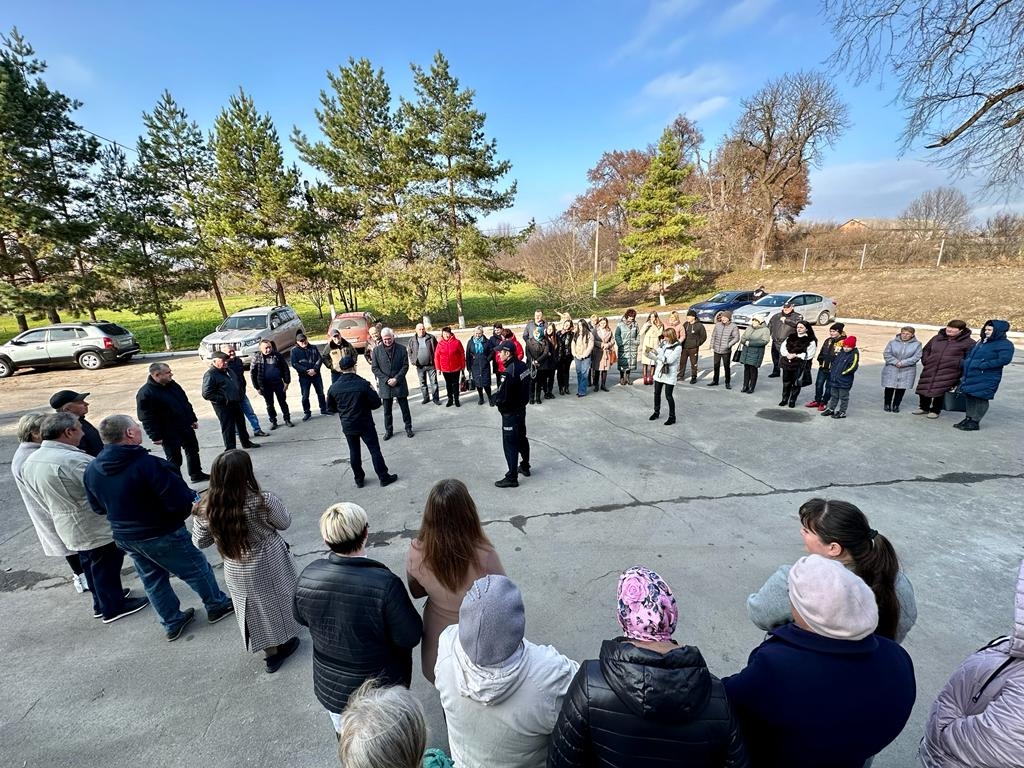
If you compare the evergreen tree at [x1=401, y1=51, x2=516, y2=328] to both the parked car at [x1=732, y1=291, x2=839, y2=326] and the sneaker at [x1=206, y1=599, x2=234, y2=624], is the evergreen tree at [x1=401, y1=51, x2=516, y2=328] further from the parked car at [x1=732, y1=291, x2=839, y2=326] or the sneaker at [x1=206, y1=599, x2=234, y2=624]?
the sneaker at [x1=206, y1=599, x2=234, y2=624]

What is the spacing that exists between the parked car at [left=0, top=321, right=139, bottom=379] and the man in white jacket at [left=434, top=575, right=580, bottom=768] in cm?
1973

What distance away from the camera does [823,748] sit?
1.58 m

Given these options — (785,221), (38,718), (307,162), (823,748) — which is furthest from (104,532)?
(785,221)

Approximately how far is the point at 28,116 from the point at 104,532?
2160 cm

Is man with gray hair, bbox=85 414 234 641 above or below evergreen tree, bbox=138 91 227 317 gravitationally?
below

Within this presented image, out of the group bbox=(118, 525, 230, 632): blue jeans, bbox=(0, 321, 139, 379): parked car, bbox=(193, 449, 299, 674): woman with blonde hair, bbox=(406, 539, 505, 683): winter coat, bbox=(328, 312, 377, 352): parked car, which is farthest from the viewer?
bbox=(328, 312, 377, 352): parked car

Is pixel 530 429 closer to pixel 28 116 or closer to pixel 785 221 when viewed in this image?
pixel 28 116

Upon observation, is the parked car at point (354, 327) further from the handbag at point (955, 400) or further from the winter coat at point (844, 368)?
the handbag at point (955, 400)

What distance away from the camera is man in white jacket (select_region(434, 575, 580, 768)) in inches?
63.2

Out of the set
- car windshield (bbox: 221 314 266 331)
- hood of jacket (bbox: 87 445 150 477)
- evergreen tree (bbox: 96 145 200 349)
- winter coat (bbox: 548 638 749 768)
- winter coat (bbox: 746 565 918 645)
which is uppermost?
evergreen tree (bbox: 96 145 200 349)

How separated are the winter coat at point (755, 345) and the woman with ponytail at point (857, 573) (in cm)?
772

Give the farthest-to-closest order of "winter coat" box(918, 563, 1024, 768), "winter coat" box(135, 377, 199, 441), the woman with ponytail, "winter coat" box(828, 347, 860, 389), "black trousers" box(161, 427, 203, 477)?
"winter coat" box(828, 347, 860, 389) < "black trousers" box(161, 427, 203, 477) < "winter coat" box(135, 377, 199, 441) < the woman with ponytail < "winter coat" box(918, 563, 1024, 768)

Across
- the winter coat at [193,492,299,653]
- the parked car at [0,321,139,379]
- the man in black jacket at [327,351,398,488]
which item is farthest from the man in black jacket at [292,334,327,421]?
the parked car at [0,321,139,379]

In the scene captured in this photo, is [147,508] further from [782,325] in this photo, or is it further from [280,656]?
[782,325]
